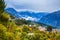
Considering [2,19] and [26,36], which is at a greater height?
[2,19]

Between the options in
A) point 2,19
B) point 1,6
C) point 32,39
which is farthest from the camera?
point 32,39

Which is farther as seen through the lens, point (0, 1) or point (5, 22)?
point (0, 1)

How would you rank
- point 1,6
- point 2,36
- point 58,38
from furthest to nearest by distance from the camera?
1. point 58,38
2. point 1,6
3. point 2,36

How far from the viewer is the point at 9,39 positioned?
1998 centimetres

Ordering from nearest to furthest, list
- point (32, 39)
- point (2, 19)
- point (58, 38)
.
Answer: point (2, 19) < point (32, 39) < point (58, 38)

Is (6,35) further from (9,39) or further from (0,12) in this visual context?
(0,12)

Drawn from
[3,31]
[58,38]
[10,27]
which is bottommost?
[58,38]

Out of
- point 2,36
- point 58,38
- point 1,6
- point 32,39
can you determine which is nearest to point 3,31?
point 2,36

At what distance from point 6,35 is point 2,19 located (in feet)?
18.5

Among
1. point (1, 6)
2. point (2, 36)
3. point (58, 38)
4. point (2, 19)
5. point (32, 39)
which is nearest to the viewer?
point (2, 36)

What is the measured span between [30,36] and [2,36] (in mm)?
14877

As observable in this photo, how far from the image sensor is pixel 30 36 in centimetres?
3400

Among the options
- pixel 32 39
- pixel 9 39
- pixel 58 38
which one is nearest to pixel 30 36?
pixel 32 39

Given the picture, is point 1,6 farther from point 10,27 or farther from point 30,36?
point 30,36
